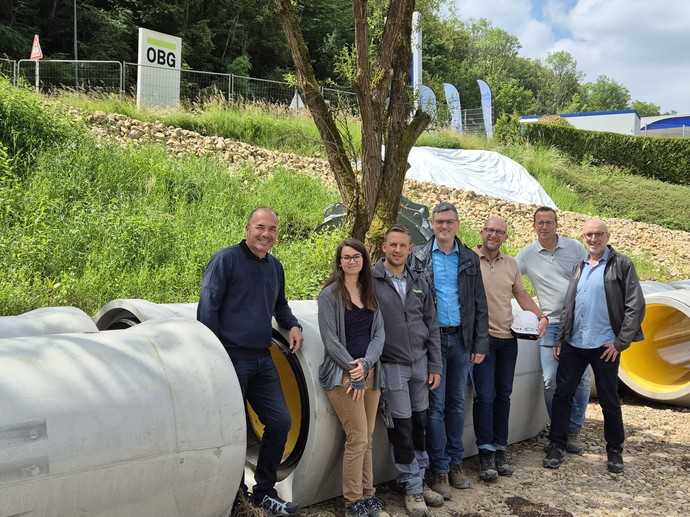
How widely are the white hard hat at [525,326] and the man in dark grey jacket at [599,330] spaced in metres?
0.33

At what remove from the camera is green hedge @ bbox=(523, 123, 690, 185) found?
28391 millimetres

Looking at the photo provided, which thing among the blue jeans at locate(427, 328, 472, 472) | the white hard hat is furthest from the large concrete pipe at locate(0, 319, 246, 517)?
the white hard hat

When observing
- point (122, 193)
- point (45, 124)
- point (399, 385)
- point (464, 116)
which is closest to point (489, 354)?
point (399, 385)

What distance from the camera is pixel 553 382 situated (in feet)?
17.4

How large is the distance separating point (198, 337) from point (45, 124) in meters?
7.68

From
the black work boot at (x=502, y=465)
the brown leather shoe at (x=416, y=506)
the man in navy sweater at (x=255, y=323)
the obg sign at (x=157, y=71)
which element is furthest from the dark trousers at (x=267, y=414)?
the obg sign at (x=157, y=71)

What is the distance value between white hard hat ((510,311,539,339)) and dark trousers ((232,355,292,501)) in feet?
6.00

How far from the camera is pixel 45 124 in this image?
977 centimetres

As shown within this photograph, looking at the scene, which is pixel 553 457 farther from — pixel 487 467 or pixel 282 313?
pixel 282 313

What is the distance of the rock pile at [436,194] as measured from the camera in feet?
40.0

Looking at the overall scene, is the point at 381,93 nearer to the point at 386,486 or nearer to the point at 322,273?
the point at 322,273

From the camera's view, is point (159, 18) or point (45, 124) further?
point (159, 18)

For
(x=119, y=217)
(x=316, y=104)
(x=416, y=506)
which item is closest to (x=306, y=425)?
(x=416, y=506)

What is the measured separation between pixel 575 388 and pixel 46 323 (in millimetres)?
3667
